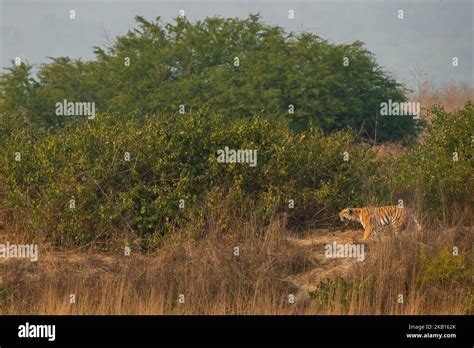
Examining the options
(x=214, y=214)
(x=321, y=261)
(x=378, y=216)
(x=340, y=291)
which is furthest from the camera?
(x=378, y=216)

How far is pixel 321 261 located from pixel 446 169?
2.97m

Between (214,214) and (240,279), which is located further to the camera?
(214,214)

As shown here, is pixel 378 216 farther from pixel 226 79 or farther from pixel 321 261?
pixel 226 79

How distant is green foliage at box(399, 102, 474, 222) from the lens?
13867 mm

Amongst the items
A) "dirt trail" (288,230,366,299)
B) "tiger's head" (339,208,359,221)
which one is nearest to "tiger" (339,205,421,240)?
"tiger's head" (339,208,359,221)

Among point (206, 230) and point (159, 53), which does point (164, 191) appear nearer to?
point (206, 230)

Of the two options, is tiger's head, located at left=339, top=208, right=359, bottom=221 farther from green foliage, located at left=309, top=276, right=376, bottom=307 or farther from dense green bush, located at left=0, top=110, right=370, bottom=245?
green foliage, located at left=309, top=276, right=376, bottom=307

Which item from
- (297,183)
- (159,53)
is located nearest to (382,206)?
(297,183)

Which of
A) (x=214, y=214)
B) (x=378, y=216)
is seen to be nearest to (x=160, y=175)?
(x=214, y=214)

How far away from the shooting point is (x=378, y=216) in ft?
44.1

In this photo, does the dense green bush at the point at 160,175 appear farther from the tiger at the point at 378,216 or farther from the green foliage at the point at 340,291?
the green foliage at the point at 340,291

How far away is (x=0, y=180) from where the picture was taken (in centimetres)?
1394

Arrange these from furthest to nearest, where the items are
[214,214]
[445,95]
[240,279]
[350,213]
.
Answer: [445,95], [350,213], [214,214], [240,279]

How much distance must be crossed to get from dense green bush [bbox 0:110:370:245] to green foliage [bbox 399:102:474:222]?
0.94 meters
